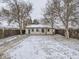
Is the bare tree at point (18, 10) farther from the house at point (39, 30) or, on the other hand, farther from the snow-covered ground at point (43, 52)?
the snow-covered ground at point (43, 52)

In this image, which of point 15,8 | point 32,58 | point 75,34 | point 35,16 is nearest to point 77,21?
point 75,34

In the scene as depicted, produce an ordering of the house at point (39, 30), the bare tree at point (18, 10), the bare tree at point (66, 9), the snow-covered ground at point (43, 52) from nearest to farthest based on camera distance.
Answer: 1. the snow-covered ground at point (43, 52)
2. the bare tree at point (66, 9)
3. the bare tree at point (18, 10)
4. the house at point (39, 30)

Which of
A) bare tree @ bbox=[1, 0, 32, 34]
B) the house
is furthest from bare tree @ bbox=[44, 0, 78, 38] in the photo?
the house

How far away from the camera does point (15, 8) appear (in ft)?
204

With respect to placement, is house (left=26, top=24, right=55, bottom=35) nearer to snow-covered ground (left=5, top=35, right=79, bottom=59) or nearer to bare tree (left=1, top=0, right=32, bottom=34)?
bare tree (left=1, top=0, right=32, bottom=34)

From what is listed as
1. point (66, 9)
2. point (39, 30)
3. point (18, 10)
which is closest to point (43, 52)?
point (66, 9)

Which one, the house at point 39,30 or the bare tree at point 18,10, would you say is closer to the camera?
the bare tree at point 18,10

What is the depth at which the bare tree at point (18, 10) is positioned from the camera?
6197 centimetres

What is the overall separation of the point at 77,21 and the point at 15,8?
24.8 meters

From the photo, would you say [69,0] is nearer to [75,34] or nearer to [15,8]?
[75,34]

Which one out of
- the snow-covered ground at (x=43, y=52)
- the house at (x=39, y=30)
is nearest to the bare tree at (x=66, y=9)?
the snow-covered ground at (x=43, y=52)

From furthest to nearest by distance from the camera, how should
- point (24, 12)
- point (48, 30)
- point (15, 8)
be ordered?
point (48, 30)
point (24, 12)
point (15, 8)

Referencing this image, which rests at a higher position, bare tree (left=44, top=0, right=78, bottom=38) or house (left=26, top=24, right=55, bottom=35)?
bare tree (left=44, top=0, right=78, bottom=38)

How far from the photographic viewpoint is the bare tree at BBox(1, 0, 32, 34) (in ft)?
203
